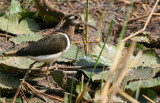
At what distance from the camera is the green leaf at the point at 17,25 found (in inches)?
162

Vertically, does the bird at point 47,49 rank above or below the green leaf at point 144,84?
above

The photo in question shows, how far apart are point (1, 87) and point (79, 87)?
0.68m

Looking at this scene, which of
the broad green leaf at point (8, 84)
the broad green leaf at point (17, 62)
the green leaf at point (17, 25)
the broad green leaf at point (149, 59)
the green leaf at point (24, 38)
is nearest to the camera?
the broad green leaf at point (8, 84)

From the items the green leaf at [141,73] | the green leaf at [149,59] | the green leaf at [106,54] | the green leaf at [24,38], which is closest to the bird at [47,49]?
the green leaf at [106,54]

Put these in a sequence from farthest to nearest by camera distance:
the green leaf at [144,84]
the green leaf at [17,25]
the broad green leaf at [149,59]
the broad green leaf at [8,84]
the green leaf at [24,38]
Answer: the green leaf at [17,25]
the green leaf at [24,38]
the broad green leaf at [149,59]
the green leaf at [144,84]
the broad green leaf at [8,84]

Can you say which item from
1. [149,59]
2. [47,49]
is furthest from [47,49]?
[149,59]

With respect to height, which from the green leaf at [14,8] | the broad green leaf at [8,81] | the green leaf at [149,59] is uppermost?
the green leaf at [14,8]

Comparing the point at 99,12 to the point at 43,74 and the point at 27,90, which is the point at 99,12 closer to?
the point at 43,74

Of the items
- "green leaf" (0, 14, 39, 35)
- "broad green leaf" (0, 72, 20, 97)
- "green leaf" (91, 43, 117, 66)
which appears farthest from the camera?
"green leaf" (0, 14, 39, 35)

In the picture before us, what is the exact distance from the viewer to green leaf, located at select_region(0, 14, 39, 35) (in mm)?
4113

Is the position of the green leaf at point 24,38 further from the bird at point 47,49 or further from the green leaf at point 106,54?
the green leaf at point 106,54

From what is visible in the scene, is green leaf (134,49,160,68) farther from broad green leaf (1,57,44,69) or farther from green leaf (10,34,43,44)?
green leaf (10,34,43,44)

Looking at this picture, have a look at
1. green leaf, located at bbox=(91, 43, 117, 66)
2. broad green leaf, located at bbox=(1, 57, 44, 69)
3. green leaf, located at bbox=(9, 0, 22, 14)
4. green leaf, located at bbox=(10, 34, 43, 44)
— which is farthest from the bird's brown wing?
green leaf, located at bbox=(9, 0, 22, 14)

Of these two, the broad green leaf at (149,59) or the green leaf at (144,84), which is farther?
the broad green leaf at (149,59)
